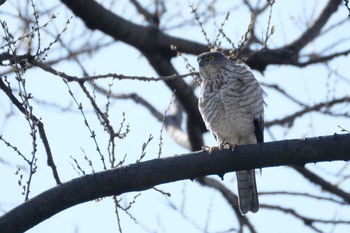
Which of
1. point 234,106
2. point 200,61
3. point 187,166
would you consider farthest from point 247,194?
point 187,166

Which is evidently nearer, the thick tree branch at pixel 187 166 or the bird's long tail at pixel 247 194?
the thick tree branch at pixel 187 166

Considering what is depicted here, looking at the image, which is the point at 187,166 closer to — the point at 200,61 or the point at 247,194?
the point at 247,194

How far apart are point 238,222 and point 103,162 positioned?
3715 mm

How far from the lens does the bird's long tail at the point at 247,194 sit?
6.81 meters

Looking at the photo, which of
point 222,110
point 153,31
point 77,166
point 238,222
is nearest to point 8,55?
point 77,166

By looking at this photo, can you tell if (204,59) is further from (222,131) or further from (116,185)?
(116,185)

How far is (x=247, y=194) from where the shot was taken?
687 centimetres

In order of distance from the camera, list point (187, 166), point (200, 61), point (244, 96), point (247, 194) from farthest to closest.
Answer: point (200, 61) → point (247, 194) → point (244, 96) → point (187, 166)

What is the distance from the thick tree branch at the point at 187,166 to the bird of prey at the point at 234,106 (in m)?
1.70

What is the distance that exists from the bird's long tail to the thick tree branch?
86.2 inches

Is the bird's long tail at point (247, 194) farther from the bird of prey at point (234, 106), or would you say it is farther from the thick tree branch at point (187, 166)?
the thick tree branch at point (187, 166)

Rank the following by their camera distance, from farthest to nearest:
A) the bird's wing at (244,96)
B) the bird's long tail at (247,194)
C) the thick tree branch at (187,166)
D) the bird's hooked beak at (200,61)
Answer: the bird's hooked beak at (200,61) < the bird's long tail at (247,194) < the bird's wing at (244,96) < the thick tree branch at (187,166)

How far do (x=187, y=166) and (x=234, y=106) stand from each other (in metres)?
1.94

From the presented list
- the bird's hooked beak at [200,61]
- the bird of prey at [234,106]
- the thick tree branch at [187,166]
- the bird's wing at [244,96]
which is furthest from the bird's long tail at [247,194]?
the thick tree branch at [187,166]
